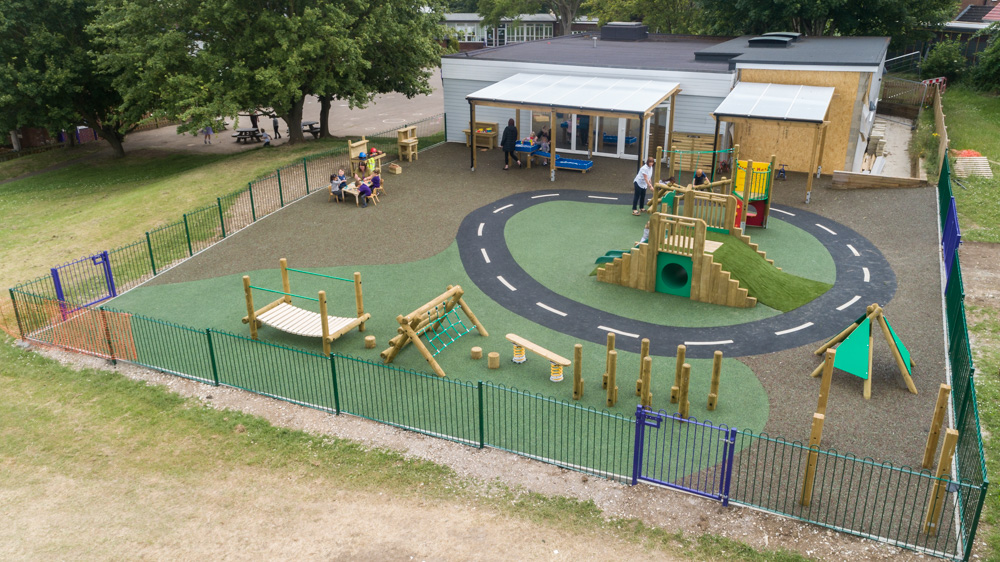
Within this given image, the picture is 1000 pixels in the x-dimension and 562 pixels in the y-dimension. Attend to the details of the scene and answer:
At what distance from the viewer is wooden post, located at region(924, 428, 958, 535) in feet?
30.8

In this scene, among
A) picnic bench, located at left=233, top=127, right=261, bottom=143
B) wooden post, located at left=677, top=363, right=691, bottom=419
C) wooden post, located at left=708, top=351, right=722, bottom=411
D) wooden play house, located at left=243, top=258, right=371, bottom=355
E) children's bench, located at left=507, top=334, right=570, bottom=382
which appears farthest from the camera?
picnic bench, located at left=233, top=127, right=261, bottom=143

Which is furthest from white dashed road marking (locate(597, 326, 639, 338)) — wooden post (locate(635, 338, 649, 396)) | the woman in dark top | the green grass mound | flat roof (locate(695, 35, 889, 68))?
flat roof (locate(695, 35, 889, 68))

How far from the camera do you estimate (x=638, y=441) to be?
1054 centimetres

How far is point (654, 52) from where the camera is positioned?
34.2 meters

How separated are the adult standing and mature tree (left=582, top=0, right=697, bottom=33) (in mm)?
34592

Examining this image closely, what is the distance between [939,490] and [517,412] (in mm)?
6000

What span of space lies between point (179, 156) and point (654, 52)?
23996mm

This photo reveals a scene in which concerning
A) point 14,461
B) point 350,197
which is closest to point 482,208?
point 350,197

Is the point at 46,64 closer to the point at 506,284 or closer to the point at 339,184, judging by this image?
the point at 339,184

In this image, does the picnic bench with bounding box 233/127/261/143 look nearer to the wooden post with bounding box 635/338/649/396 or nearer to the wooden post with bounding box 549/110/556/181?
the wooden post with bounding box 549/110/556/181

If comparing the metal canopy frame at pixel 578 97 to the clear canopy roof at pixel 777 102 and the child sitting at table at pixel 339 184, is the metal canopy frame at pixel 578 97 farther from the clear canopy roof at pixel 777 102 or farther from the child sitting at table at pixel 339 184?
the child sitting at table at pixel 339 184

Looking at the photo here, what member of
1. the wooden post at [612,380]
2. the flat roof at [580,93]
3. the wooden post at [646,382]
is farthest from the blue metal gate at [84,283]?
the flat roof at [580,93]

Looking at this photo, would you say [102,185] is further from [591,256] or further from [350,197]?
[591,256]

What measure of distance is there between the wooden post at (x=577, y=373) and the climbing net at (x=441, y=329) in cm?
308
